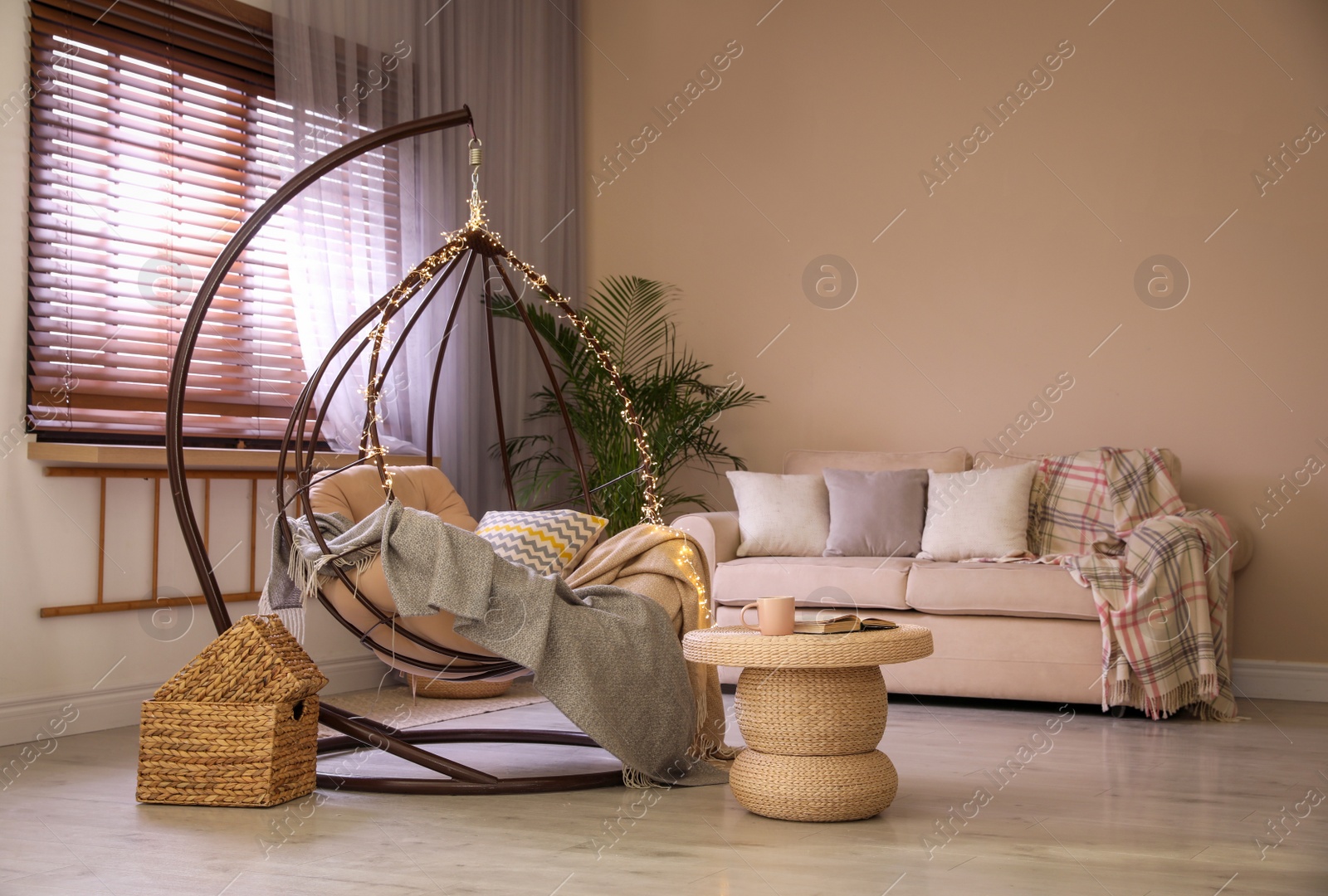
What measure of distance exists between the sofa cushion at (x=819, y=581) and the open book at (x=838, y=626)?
1.50m

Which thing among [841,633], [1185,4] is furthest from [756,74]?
[841,633]

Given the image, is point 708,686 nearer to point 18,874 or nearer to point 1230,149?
point 18,874

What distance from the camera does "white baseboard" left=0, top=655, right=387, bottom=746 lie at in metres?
3.25

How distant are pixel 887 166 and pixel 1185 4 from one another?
4.13ft

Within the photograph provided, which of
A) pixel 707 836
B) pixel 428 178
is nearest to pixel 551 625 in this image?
pixel 707 836

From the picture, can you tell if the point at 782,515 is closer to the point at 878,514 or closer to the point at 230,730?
the point at 878,514

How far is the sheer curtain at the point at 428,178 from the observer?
166 inches

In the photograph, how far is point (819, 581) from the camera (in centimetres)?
413

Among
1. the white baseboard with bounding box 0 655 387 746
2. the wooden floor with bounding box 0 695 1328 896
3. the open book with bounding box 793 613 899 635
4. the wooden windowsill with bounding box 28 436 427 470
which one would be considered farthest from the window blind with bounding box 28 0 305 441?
the open book with bounding box 793 613 899 635

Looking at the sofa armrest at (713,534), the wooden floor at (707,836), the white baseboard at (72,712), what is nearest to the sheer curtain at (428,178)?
the sofa armrest at (713,534)

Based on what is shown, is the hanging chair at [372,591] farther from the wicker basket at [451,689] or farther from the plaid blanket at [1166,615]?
the plaid blanket at [1166,615]

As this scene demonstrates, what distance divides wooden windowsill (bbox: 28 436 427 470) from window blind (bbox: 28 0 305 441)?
104 millimetres

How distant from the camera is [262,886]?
2.01 meters

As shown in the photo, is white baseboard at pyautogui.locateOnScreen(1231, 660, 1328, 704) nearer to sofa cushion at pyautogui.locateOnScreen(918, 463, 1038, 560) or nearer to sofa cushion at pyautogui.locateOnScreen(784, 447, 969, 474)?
sofa cushion at pyautogui.locateOnScreen(918, 463, 1038, 560)
